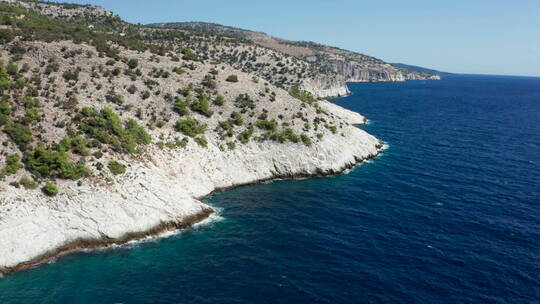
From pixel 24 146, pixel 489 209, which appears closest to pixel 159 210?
pixel 24 146

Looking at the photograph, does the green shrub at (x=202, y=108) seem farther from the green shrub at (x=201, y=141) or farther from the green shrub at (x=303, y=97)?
the green shrub at (x=303, y=97)

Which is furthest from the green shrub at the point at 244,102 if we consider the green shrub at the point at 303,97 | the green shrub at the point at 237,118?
the green shrub at the point at 303,97

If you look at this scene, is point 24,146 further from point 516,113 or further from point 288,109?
point 516,113

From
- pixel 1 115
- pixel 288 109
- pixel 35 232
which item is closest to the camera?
pixel 35 232

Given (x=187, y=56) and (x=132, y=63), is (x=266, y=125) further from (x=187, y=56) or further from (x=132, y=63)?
(x=187, y=56)

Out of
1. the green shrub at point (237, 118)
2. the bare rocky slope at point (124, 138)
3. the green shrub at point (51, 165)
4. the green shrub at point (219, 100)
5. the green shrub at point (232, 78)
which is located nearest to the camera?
the bare rocky slope at point (124, 138)

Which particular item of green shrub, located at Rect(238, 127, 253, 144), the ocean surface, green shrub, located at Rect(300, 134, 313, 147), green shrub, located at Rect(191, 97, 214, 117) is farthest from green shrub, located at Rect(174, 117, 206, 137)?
green shrub, located at Rect(300, 134, 313, 147)
